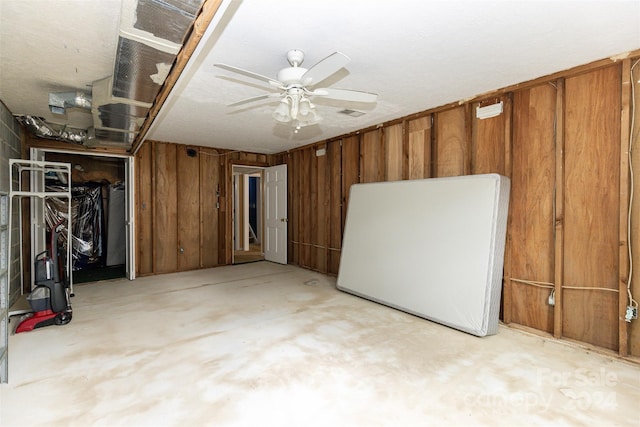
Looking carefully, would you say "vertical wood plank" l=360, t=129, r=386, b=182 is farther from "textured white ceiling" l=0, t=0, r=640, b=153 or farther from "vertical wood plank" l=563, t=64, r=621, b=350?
"vertical wood plank" l=563, t=64, r=621, b=350

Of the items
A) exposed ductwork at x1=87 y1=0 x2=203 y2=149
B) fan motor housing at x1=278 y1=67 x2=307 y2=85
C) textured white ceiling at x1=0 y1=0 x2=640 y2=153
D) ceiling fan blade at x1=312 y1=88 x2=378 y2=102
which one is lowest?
ceiling fan blade at x1=312 y1=88 x2=378 y2=102

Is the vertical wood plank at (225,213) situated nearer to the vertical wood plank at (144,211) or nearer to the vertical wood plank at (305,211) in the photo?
the vertical wood plank at (144,211)

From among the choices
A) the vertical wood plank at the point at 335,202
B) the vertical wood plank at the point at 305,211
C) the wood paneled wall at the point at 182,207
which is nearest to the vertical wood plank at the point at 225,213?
the wood paneled wall at the point at 182,207

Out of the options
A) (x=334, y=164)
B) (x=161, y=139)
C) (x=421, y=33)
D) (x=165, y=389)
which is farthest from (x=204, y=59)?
(x=161, y=139)

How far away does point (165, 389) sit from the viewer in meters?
2.02

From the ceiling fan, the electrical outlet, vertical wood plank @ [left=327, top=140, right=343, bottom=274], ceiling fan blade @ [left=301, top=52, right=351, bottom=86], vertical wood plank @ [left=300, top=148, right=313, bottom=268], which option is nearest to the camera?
ceiling fan blade @ [left=301, top=52, right=351, bottom=86]

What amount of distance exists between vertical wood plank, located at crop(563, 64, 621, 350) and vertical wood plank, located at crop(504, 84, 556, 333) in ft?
0.45

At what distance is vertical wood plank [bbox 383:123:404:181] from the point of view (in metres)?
4.18

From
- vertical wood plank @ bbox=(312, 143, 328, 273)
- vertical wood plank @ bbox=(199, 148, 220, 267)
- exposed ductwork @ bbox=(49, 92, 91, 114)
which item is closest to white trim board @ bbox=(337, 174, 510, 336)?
vertical wood plank @ bbox=(312, 143, 328, 273)

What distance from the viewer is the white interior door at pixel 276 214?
6344 mm

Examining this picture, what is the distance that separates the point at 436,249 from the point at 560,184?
4.22 feet

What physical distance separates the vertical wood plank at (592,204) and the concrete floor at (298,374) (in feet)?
1.04

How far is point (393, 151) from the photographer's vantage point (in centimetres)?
427

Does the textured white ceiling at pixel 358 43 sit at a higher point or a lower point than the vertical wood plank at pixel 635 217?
higher
